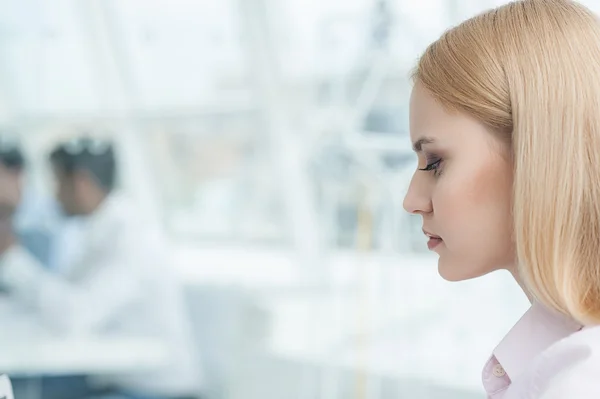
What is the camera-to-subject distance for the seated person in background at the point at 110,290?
2.40 m

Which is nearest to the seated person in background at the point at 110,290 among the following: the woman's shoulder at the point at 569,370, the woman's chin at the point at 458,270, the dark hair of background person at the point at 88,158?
the dark hair of background person at the point at 88,158

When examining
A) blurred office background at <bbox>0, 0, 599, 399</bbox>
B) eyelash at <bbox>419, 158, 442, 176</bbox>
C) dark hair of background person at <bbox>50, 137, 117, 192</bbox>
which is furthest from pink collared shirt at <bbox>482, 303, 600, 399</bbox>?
dark hair of background person at <bbox>50, 137, 117, 192</bbox>

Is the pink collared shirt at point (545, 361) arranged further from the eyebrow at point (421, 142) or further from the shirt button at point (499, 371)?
the eyebrow at point (421, 142)

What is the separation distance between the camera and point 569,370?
615 mm

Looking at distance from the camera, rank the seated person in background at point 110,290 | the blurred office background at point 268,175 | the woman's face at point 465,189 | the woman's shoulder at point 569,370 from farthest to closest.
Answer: the seated person in background at point 110,290 → the blurred office background at point 268,175 → the woman's face at point 465,189 → the woman's shoulder at point 569,370

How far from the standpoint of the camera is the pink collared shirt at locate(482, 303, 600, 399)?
60cm

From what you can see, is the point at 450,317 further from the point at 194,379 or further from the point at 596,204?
the point at 596,204

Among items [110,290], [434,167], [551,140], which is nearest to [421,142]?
[434,167]

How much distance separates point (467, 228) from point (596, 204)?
126 mm

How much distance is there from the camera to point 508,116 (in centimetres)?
72

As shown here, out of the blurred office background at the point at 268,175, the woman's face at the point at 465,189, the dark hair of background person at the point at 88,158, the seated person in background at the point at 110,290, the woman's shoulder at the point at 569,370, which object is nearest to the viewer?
the woman's shoulder at the point at 569,370

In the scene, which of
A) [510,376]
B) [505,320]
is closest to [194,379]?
[505,320]

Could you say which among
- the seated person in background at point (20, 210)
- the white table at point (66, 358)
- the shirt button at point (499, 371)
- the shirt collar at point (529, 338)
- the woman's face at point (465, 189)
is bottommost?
the white table at point (66, 358)

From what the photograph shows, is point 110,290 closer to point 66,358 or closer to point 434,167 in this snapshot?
point 66,358
